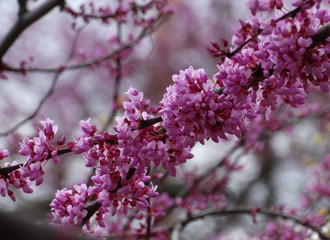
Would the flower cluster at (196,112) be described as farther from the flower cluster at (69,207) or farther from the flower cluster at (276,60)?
the flower cluster at (69,207)

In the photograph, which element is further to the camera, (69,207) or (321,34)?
(69,207)

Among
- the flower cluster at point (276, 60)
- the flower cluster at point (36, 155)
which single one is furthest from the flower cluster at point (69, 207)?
the flower cluster at point (276, 60)

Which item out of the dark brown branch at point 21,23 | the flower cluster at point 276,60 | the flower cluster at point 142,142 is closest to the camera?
the flower cluster at point 276,60

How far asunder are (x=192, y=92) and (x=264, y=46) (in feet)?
1.30

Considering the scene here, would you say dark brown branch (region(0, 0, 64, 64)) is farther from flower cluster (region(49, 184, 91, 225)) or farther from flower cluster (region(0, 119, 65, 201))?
flower cluster (region(49, 184, 91, 225))

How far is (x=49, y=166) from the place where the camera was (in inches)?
434

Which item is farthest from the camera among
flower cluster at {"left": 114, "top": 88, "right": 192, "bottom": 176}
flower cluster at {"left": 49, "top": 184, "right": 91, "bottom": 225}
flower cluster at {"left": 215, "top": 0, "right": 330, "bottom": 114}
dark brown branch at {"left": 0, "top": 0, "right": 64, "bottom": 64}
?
dark brown branch at {"left": 0, "top": 0, "right": 64, "bottom": 64}

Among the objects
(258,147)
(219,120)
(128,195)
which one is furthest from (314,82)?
(258,147)

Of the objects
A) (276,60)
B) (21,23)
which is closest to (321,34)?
(276,60)

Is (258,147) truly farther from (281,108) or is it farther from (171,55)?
(171,55)

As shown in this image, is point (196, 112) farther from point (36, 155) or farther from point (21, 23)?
point (21, 23)

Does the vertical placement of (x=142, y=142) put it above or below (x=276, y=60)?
below

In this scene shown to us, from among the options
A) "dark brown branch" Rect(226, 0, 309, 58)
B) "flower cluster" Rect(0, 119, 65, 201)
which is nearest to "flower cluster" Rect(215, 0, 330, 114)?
"dark brown branch" Rect(226, 0, 309, 58)

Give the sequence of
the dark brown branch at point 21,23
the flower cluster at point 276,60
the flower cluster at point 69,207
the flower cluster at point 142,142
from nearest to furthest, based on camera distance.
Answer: the flower cluster at point 276,60 < the flower cluster at point 142,142 < the flower cluster at point 69,207 < the dark brown branch at point 21,23
